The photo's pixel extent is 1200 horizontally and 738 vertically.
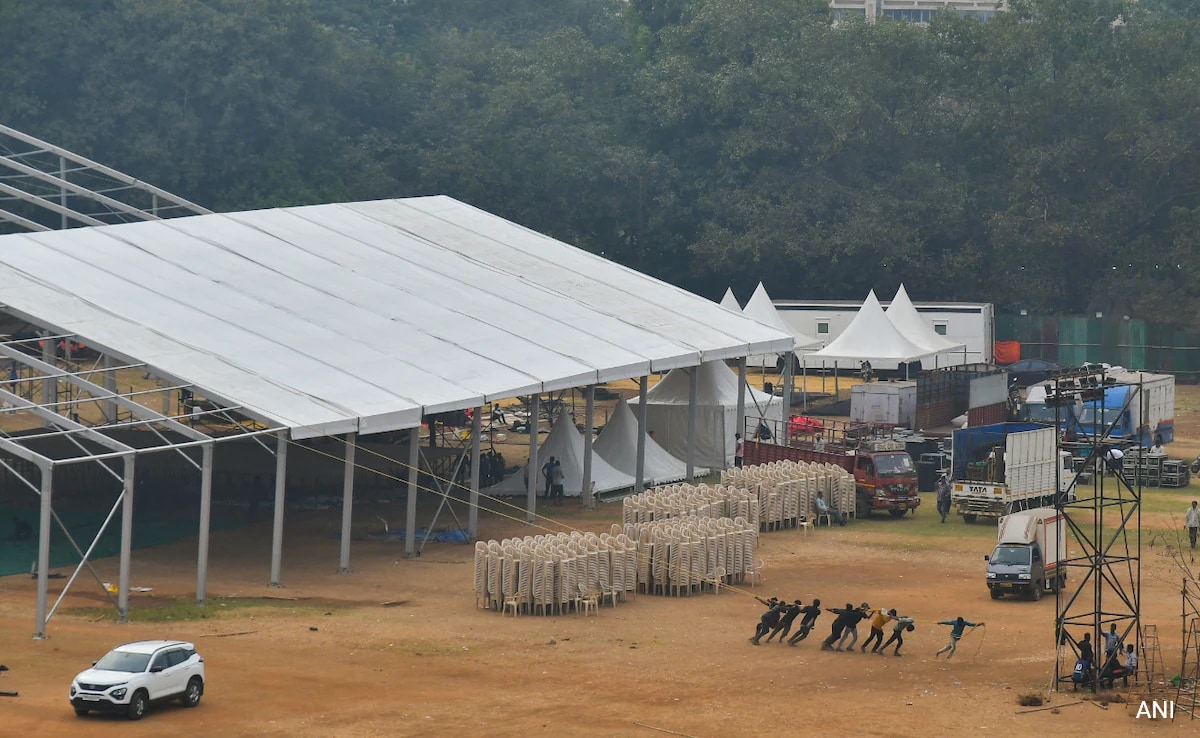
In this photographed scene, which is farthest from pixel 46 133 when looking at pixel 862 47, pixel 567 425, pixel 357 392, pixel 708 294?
pixel 357 392

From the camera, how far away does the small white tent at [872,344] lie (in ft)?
259

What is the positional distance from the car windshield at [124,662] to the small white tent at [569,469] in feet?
82.7

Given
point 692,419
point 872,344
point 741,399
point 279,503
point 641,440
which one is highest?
point 872,344

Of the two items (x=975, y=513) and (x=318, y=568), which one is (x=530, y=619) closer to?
(x=318, y=568)

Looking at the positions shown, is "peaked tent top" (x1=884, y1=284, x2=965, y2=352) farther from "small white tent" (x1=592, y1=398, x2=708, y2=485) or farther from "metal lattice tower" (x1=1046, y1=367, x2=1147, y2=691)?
"small white tent" (x1=592, y1=398, x2=708, y2=485)

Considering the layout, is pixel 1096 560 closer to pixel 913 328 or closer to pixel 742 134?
pixel 913 328

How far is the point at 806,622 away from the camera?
37906 mm

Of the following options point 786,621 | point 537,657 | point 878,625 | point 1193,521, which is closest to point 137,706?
point 537,657

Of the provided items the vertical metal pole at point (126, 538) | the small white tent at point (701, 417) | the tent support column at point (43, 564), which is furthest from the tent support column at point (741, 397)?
the tent support column at point (43, 564)

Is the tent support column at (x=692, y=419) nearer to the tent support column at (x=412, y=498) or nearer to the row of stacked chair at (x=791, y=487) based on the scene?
the row of stacked chair at (x=791, y=487)

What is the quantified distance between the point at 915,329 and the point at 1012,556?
134 feet

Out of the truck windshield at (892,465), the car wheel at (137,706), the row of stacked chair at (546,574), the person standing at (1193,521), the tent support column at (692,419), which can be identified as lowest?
the car wheel at (137,706)

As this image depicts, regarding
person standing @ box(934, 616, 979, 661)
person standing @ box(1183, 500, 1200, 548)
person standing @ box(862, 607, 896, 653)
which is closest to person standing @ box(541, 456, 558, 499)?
person standing @ box(1183, 500, 1200, 548)

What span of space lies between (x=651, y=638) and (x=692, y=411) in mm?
21421
